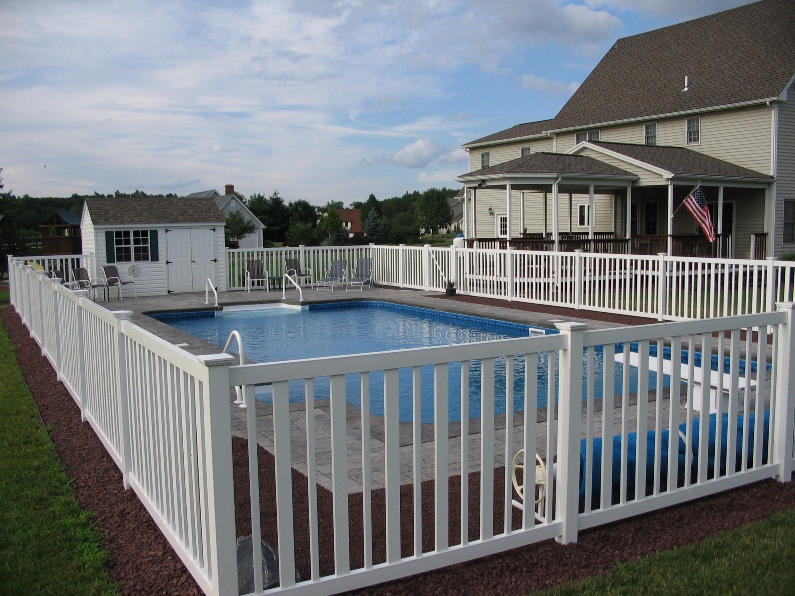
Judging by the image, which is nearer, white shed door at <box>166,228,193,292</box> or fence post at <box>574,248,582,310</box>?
fence post at <box>574,248,582,310</box>

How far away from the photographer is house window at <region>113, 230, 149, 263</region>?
58.1ft

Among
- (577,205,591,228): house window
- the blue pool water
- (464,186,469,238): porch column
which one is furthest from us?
(577,205,591,228): house window

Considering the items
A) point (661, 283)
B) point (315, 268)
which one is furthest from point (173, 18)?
point (661, 283)

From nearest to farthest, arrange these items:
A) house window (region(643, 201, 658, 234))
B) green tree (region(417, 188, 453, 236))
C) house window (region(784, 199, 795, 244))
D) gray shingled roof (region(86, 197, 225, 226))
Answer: gray shingled roof (region(86, 197, 225, 226)) → house window (region(784, 199, 795, 244)) → house window (region(643, 201, 658, 234)) → green tree (region(417, 188, 453, 236))

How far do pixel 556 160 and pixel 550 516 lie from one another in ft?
57.6

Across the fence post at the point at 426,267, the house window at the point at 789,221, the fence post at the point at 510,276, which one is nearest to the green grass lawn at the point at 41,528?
the fence post at the point at 510,276

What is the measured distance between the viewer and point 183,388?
9.46 feet

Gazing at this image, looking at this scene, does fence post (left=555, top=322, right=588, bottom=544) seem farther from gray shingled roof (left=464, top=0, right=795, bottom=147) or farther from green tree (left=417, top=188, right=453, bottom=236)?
green tree (left=417, top=188, right=453, bottom=236)

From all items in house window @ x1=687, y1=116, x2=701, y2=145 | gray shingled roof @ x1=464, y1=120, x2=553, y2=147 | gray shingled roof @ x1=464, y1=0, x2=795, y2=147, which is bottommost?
house window @ x1=687, y1=116, x2=701, y2=145

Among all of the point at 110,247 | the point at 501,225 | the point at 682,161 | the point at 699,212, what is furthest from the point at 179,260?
the point at 682,161

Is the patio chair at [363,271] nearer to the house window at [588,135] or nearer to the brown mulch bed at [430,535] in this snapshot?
the house window at [588,135]

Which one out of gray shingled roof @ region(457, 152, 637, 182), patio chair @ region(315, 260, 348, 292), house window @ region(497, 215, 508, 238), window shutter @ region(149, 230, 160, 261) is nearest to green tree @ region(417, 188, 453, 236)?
house window @ region(497, 215, 508, 238)

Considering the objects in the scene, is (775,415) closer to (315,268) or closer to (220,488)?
(220,488)

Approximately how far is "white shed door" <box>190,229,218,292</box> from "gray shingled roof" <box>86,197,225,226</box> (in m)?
0.36
